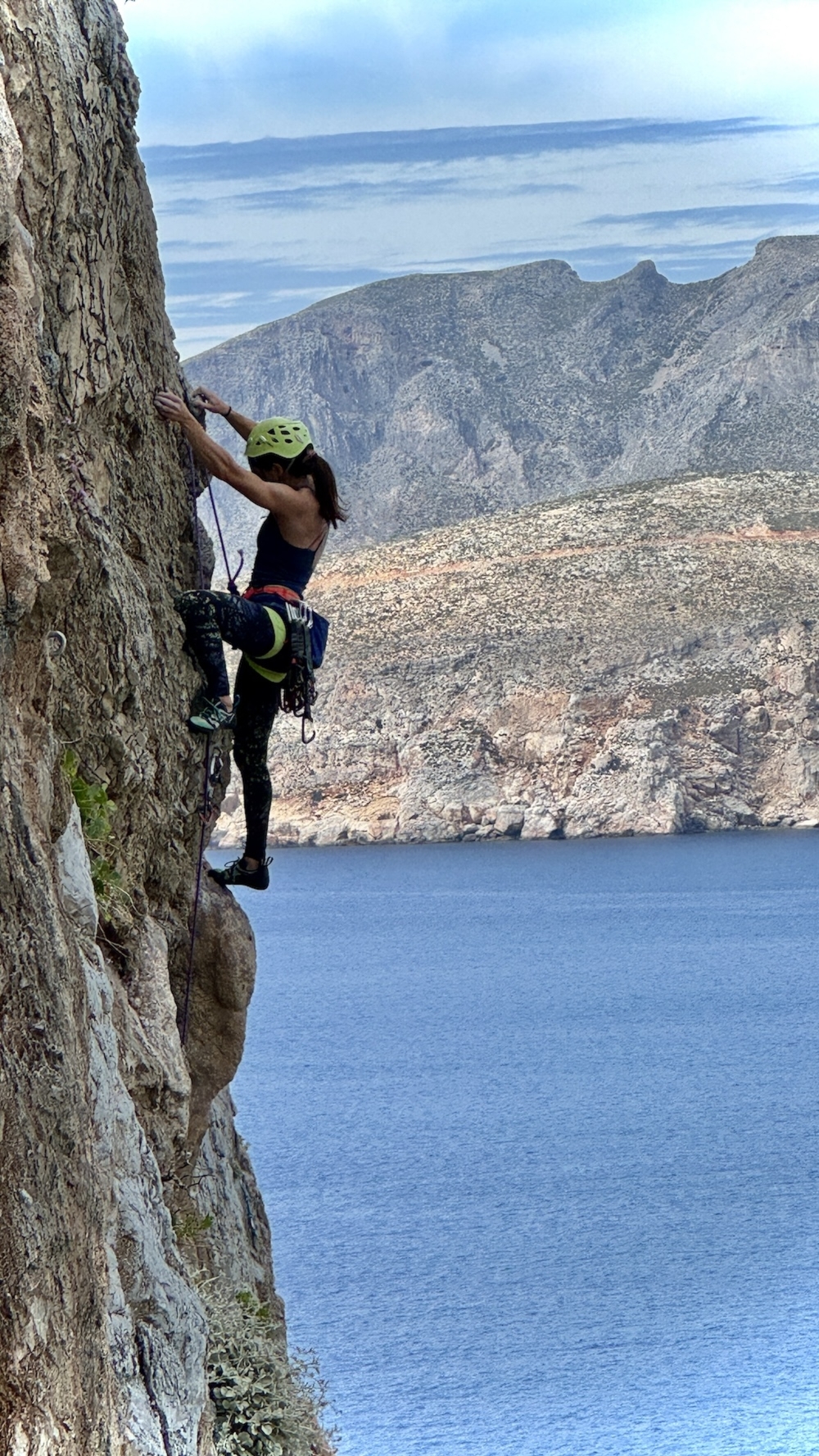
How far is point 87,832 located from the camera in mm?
7805

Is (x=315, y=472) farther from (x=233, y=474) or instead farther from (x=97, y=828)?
(x=97, y=828)

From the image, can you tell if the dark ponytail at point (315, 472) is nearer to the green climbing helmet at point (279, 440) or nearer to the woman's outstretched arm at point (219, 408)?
the green climbing helmet at point (279, 440)

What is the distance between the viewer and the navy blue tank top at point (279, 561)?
876 cm

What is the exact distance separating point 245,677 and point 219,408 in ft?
4.62

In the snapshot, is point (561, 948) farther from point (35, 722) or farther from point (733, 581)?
point (35, 722)

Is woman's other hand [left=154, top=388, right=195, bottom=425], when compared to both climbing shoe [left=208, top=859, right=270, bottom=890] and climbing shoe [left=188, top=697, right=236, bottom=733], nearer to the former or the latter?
climbing shoe [left=188, top=697, right=236, bottom=733]

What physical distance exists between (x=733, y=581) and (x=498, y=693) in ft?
51.8

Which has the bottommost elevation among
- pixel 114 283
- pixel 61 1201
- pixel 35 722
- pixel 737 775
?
pixel 737 775

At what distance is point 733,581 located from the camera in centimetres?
10825

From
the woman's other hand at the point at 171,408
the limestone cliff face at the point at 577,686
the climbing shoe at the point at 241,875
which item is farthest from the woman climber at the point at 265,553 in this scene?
the limestone cliff face at the point at 577,686

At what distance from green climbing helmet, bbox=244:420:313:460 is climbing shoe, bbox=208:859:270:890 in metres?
2.23

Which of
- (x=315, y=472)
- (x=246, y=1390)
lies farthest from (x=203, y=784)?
(x=246, y=1390)

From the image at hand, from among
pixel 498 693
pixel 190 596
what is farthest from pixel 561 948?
pixel 190 596

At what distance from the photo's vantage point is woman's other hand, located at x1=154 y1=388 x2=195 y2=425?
8383 mm
